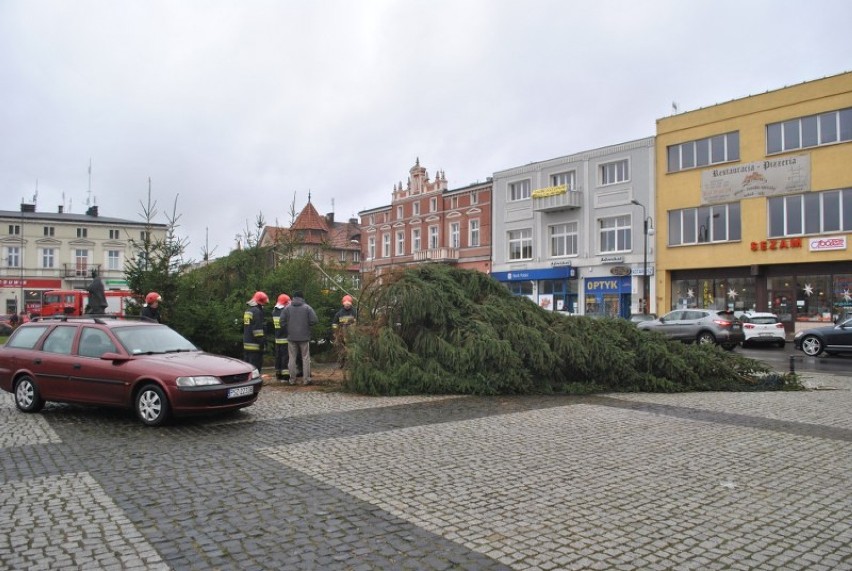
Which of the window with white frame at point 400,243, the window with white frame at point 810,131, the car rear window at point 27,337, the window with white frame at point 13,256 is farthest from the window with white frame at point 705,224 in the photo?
the window with white frame at point 13,256

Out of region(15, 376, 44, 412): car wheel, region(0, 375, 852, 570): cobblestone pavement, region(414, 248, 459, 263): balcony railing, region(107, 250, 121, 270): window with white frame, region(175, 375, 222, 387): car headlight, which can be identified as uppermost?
region(107, 250, 121, 270): window with white frame

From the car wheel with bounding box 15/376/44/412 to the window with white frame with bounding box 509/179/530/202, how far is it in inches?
1513

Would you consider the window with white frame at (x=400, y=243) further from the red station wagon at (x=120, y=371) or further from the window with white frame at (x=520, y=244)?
the red station wagon at (x=120, y=371)

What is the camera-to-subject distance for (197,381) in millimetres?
8484

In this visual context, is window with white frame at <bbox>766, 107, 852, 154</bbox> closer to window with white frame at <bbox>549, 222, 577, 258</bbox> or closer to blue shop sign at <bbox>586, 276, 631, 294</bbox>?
blue shop sign at <bbox>586, 276, 631, 294</bbox>

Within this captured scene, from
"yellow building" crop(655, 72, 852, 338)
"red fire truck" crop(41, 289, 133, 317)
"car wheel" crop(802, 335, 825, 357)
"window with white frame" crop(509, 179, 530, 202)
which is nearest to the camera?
"car wheel" crop(802, 335, 825, 357)

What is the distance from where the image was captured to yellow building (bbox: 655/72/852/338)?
30266 mm

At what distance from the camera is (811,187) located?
3086 cm

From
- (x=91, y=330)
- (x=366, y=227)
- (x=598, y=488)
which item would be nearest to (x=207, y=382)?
(x=91, y=330)

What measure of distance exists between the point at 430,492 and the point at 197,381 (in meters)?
4.36

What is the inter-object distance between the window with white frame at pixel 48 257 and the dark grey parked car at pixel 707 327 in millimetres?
64792

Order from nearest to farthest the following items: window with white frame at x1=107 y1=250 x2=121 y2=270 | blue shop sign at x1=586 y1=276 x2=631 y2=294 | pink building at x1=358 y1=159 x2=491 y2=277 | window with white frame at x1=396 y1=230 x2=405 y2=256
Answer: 1. blue shop sign at x1=586 y1=276 x2=631 y2=294
2. pink building at x1=358 y1=159 x2=491 y2=277
3. window with white frame at x1=396 y1=230 x2=405 y2=256
4. window with white frame at x1=107 y1=250 x2=121 y2=270

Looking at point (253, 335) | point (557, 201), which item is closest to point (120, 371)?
point (253, 335)

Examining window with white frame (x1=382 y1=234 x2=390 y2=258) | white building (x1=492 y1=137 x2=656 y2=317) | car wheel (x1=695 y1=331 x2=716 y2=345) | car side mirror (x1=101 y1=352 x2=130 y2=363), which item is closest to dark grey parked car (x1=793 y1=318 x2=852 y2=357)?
car wheel (x1=695 y1=331 x2=716 y2=345)
